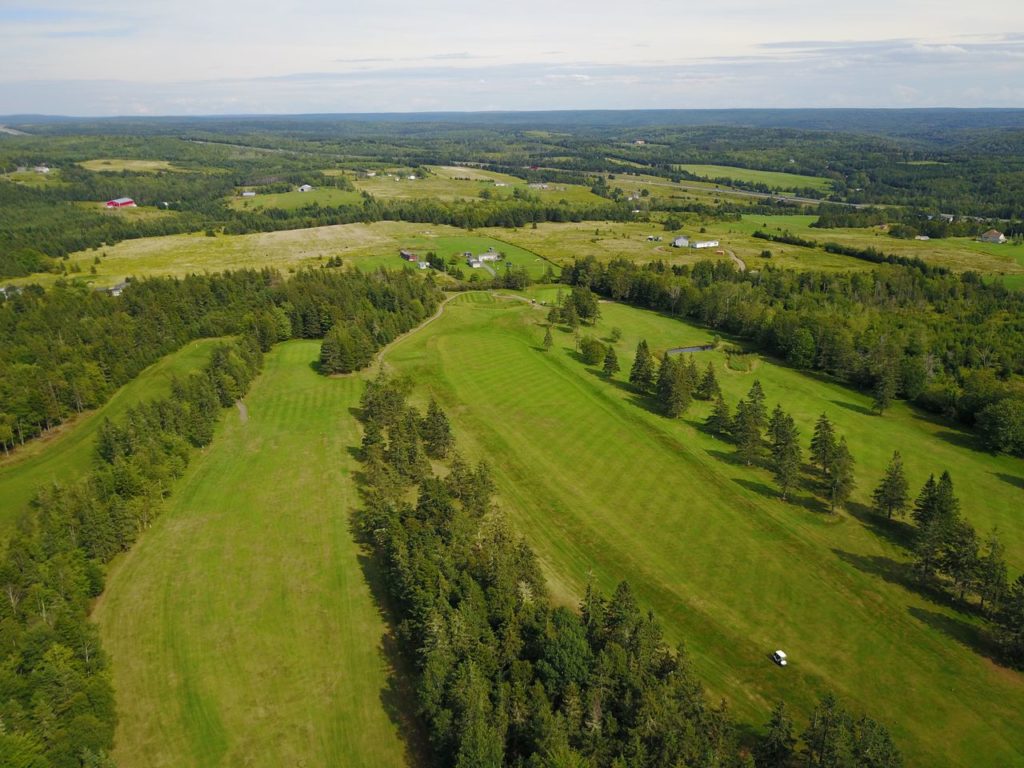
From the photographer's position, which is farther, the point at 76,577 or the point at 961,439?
the point at 961,439

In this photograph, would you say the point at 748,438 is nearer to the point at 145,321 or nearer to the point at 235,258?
the point at 145,321

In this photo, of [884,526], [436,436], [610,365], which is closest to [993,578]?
[884,526]

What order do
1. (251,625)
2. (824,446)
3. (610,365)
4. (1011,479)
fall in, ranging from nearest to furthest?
1. (251,625)
2. (824,446)
3. (1011,479)
4. (610,365)

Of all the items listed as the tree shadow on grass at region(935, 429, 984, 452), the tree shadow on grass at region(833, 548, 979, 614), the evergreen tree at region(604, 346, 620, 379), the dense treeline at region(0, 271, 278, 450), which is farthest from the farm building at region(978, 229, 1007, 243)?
the dense treeline at region(0, 271, 278, 450)

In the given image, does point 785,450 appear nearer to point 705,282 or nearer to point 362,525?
point 362,525

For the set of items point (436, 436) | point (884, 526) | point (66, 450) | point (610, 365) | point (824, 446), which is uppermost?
point (824, 446)

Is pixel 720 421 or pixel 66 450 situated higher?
pixel 720 421

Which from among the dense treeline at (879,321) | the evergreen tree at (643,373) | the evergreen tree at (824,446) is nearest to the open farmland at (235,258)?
the dense treeline at (879,321)
